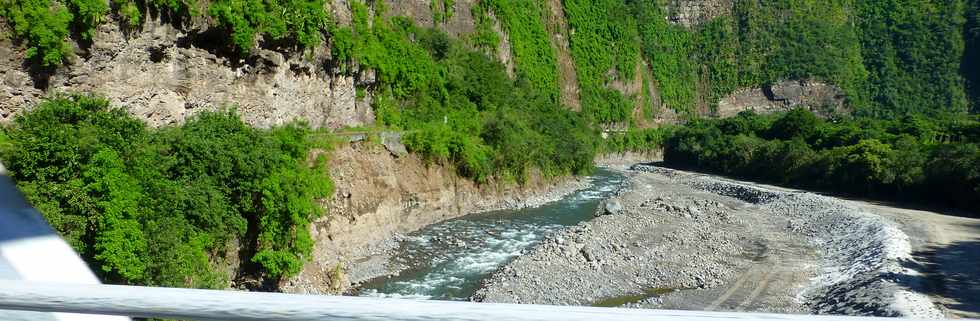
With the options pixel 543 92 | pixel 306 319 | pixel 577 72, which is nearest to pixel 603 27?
pixel 577 72

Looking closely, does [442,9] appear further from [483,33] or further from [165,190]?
[165,190]

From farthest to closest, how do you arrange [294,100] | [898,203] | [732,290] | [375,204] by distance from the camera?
[898,203]
[294,100]
[375,204]
[732,290]

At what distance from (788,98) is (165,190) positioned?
13835 centimetres

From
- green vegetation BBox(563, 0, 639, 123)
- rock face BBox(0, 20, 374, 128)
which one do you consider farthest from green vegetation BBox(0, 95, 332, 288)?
green vegetation BBox(563, 0, 639, 123)

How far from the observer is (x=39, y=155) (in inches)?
437

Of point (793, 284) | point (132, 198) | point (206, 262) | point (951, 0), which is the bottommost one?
point (793, 284)

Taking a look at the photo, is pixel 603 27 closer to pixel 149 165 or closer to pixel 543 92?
pixel 543 92

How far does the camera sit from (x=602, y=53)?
99.6 metres

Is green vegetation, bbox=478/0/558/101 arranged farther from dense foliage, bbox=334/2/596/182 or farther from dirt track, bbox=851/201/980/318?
dirt track, bbox=851/201/980/318

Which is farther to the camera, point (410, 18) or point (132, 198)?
point (410, 18)

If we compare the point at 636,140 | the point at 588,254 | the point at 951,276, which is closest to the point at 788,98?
the point at 636,140

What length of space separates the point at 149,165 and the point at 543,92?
64852 mm

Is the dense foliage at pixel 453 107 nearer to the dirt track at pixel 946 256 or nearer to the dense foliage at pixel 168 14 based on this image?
the dense foliage at pixel 168 14

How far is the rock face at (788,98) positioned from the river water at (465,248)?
10694cm
